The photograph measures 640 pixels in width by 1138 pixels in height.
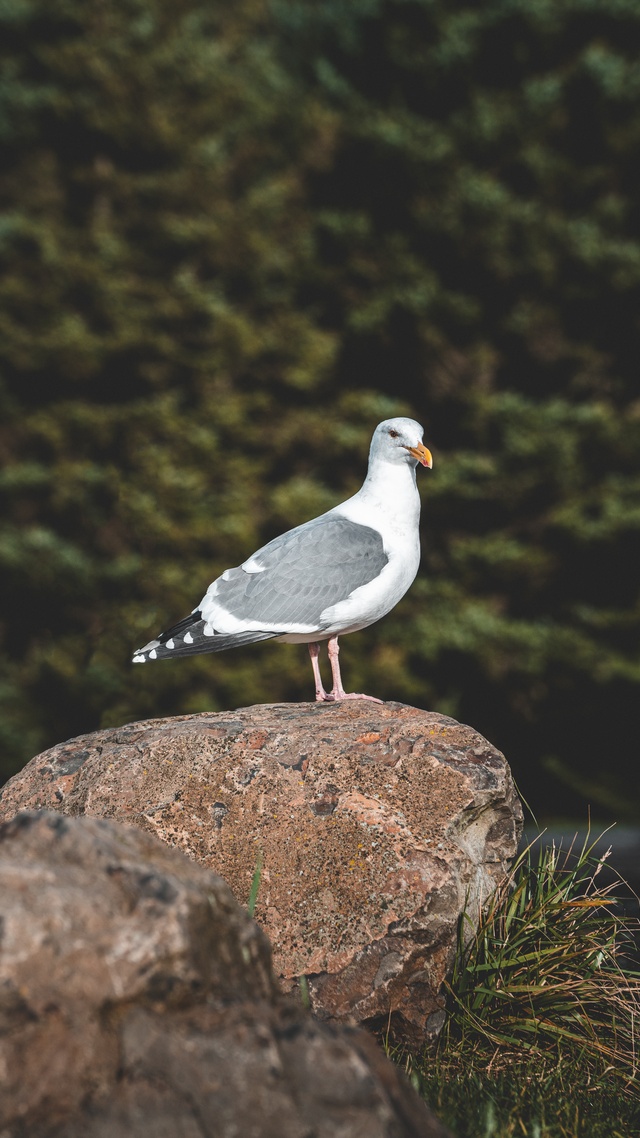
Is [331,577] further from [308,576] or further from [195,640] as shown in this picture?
[195,640]

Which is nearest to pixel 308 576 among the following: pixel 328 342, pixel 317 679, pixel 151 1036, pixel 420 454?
pixel 317 679

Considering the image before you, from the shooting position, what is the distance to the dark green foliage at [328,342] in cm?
929

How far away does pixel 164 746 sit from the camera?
Result: 3.79m

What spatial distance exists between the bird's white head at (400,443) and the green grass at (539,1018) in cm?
163

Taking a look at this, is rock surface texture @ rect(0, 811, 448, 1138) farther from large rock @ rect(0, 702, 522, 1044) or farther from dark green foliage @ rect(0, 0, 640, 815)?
dark green foliage @ rect(0, 0, 640, 815)

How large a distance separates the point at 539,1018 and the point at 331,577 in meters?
1.73

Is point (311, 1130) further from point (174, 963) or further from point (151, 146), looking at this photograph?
point (151, 146)

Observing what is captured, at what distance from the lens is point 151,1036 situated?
1.98m

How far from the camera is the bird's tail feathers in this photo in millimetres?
4352

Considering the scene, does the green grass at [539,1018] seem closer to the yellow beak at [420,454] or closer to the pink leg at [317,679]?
the pink leg at [317,679]

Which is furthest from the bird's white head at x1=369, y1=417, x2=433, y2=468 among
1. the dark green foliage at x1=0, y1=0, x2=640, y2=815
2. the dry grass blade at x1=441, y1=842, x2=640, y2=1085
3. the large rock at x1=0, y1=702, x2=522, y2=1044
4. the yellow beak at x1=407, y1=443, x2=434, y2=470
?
the dark green foliage at x1=0, y1=0, x2=640, y2=815

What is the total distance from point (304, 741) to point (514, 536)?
20.7 ft

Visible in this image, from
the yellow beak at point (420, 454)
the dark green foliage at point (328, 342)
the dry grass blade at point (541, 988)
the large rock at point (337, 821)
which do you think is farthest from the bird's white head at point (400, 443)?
the dark green foliage at point (328, 342)

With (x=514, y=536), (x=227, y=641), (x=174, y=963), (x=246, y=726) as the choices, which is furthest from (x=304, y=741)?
(x=514, y=536)
